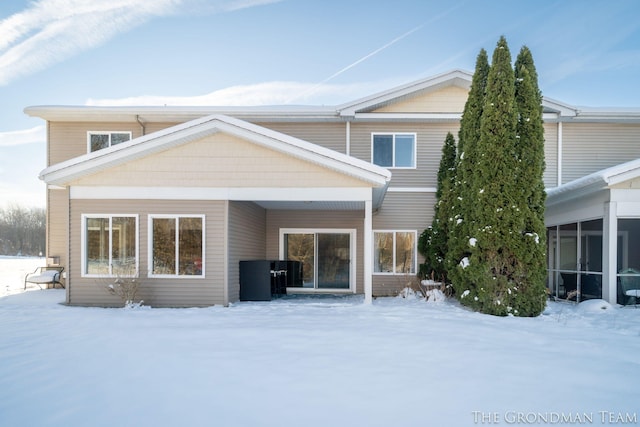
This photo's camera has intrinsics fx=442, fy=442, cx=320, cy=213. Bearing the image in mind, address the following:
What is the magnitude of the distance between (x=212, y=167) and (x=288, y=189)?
1.83 m

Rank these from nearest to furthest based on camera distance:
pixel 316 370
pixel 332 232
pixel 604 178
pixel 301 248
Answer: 1. pixel 316 370
2. pixel 604 178
3. pixel 332 232
4. pixel 301 248

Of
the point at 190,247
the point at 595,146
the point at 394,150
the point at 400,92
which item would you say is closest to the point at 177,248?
the point at 190,247

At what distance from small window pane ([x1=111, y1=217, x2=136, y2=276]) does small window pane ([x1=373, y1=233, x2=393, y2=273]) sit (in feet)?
23.4

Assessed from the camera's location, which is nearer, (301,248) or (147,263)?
(147,263)

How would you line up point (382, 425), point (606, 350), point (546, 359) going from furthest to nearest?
point (606, 350), point (546, 359), point (382, 425)

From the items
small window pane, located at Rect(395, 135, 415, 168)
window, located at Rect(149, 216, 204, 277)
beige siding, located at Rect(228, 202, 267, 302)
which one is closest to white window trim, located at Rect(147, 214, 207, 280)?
window, located at Rect(149, 216, 204, 277)

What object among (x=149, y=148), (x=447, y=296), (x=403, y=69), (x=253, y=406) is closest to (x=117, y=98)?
(x=149, y=148)

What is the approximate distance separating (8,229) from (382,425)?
60382 mm

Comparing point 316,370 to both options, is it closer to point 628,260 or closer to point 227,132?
point 227,132

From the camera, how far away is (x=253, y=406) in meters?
4.22

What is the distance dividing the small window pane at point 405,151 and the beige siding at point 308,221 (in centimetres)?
204

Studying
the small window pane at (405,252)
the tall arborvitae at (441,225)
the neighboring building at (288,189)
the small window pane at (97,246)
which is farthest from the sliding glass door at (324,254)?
the small window pane at (97,246)

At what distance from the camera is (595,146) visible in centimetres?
1425

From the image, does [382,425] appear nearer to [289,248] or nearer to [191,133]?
[191,133]
